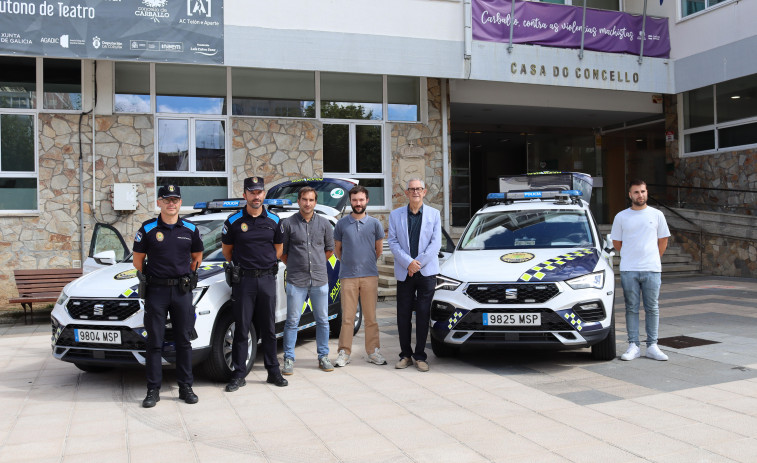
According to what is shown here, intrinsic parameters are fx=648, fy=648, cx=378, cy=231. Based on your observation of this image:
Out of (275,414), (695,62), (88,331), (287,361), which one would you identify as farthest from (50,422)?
(695,62)

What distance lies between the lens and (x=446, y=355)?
7176 mm

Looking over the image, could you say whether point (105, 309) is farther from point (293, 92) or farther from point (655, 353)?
point (293, 92)

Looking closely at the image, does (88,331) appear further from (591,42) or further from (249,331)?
(591,42)

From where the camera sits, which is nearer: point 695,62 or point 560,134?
point 695,62

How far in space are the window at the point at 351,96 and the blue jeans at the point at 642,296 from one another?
8.76 meters

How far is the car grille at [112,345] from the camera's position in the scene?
5660mm

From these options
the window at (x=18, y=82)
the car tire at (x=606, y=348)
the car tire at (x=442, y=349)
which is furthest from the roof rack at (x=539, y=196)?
the window at (x=18, y=82)

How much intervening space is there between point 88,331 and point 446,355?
3650mm

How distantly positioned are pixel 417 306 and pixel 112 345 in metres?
2.93

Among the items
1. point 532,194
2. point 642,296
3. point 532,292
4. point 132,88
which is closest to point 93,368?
point 532,292

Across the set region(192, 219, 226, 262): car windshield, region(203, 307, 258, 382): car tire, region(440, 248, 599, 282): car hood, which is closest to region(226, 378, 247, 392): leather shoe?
region(203, 307, 258, 382): car tire

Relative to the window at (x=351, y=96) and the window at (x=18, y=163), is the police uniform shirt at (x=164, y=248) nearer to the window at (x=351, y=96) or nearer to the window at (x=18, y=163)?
the window at (x=18, y=163)

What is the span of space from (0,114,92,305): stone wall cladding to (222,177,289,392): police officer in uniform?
7737 mm

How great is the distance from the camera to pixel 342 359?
6844 millimetres
